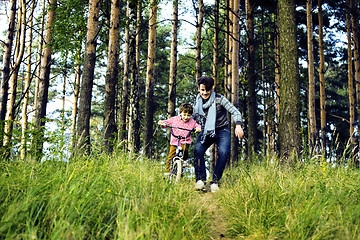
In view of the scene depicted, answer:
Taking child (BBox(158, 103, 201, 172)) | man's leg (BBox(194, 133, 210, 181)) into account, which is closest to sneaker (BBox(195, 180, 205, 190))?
man's leg (BBox(194, 133, 210, 181))

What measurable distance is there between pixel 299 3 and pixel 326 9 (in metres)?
4.79

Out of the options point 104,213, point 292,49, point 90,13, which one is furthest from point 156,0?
point 104,213

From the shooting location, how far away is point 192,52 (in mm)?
32688

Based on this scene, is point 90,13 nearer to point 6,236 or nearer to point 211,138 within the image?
point 211,138

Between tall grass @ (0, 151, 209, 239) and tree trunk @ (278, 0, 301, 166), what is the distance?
3248 mm

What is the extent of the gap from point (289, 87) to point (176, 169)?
289 centimetres

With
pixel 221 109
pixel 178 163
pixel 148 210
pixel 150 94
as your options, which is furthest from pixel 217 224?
pixel 150 94

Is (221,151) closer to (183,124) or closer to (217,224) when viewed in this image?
(183,124)

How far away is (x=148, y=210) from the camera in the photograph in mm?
2670

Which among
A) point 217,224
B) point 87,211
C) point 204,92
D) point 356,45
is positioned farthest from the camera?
point 356,45

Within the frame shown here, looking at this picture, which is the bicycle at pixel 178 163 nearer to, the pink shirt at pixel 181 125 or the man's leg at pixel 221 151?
the pink shirt at pixel 181 125

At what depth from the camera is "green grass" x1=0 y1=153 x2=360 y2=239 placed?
Answer: 2197mm

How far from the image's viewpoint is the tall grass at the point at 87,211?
210cm

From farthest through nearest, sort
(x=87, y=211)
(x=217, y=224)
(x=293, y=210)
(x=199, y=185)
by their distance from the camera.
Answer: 1. (x=199, y=185)
2. (x=217, y=224)
3. (x=293, y=210)
4. (x=87, y=211)
